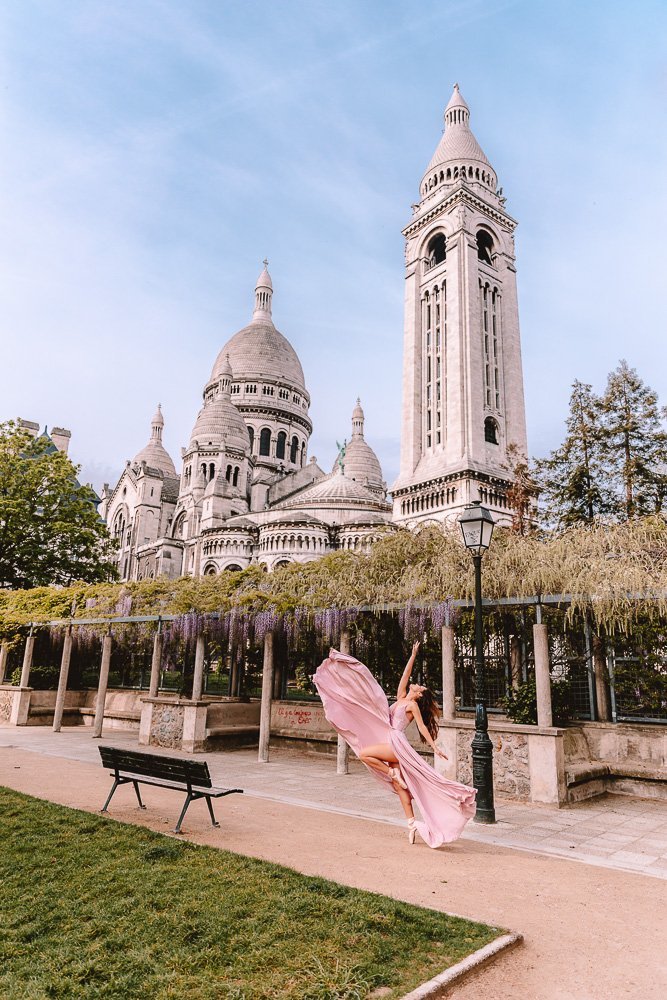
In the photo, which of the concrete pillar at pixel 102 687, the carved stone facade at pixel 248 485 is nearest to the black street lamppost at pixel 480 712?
the concrete pillar at pixel 102 687

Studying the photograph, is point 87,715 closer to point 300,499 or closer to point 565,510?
point 565,510

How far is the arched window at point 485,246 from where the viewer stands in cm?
5284

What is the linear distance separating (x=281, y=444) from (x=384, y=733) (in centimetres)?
6722

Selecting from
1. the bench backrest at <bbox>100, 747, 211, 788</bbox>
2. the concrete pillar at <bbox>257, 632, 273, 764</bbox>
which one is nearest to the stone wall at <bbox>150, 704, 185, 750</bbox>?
the concrete pillar at <bbox>257, 632, 273, 764</bbox>

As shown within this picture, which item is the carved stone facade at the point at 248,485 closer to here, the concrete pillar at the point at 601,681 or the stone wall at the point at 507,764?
the concrete pillar at the point at 601,681

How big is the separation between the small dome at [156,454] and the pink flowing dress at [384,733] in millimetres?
68230

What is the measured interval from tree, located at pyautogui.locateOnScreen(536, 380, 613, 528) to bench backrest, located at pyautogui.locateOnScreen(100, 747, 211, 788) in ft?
76.9

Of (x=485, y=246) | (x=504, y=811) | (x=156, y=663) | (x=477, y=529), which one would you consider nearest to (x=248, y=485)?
(x=485, y=246)

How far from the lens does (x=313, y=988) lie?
3568 millimetres

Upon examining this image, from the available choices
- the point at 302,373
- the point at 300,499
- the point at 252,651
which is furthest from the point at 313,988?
the point at 302,373

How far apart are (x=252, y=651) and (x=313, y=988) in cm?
1357

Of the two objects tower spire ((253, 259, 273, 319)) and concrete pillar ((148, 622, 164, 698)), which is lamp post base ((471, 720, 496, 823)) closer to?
concrete pillar ((148, 622, 164, 698))

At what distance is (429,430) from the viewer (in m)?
49.4

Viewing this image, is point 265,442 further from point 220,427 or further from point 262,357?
point 262,357
